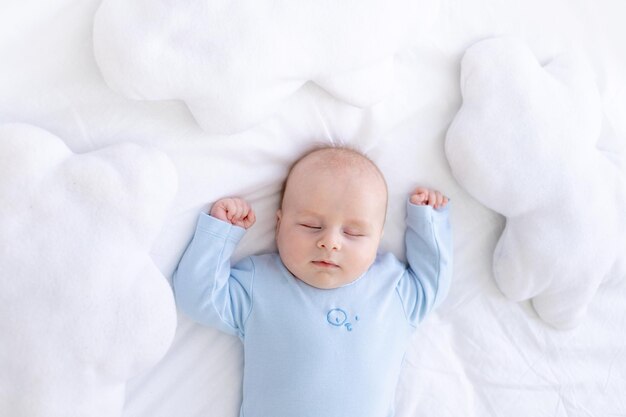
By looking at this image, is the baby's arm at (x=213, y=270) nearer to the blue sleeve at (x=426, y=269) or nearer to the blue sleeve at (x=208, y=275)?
the blue sleeve at (x=208, y=275)

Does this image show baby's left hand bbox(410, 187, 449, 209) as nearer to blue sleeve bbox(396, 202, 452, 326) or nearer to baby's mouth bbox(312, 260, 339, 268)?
blue sleeve bbox(396, 202, 452, 326)

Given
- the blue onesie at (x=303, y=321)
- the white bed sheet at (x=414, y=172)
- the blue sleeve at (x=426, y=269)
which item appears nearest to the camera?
the white bed sheet at (x=414, y=172)

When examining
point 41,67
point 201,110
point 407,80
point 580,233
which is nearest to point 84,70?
point 41,67

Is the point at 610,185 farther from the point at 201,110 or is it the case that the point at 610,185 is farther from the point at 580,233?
the point at 201,110

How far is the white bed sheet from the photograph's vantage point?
1.08m

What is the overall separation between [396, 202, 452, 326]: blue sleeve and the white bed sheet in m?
0.04

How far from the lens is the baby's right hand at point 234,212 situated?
46.8 inches

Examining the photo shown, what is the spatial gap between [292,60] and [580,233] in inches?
25.2

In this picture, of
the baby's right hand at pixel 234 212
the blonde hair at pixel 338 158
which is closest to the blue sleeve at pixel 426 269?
the blonde hair at pixel 338 158

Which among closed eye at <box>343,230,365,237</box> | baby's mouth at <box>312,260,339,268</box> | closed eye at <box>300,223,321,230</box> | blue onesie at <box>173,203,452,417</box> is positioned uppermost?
closed eye at <box>300,223,321,230</box>

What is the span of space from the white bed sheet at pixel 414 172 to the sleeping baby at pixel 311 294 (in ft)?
0.15

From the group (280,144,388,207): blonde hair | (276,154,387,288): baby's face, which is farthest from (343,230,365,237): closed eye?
(280,144,388,207): blonde hair

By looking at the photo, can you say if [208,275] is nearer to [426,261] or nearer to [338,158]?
[338,158]

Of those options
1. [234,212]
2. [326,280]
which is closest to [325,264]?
[326,280]
